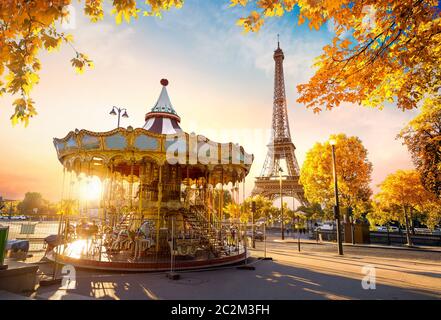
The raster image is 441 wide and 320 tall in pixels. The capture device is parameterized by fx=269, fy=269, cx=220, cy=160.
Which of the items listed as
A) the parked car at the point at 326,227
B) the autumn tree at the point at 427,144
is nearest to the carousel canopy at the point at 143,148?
the autumn tree at the point at 427,144

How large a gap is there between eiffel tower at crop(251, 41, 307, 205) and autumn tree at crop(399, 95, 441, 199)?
112ft

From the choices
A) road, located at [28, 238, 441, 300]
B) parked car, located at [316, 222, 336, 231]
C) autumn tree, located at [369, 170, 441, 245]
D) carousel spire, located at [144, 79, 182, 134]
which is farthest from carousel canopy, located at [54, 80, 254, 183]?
parked car, located at [316, 222, 336, 231]

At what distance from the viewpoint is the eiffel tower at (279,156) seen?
55.1 meters

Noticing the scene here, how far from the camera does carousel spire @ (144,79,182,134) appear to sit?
1401 centimetres

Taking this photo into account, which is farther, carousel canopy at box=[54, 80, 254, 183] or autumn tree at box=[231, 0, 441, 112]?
carousel canopy at box=[54, 80, 254, 183]

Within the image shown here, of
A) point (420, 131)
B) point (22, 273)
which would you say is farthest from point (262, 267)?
point (420, 131)

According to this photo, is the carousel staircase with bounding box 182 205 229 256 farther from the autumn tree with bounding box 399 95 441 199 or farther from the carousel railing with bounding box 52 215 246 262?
the autumn tree with bounding box 399 95 441 199

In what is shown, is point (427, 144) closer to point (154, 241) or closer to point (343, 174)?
point (343, 174)

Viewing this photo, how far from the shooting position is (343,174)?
91.5 feet

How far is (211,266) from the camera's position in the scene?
10.0 meters

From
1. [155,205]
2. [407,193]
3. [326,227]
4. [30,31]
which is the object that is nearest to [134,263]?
[155,205]

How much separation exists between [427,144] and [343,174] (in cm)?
1217

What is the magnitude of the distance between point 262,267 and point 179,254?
3352mm
